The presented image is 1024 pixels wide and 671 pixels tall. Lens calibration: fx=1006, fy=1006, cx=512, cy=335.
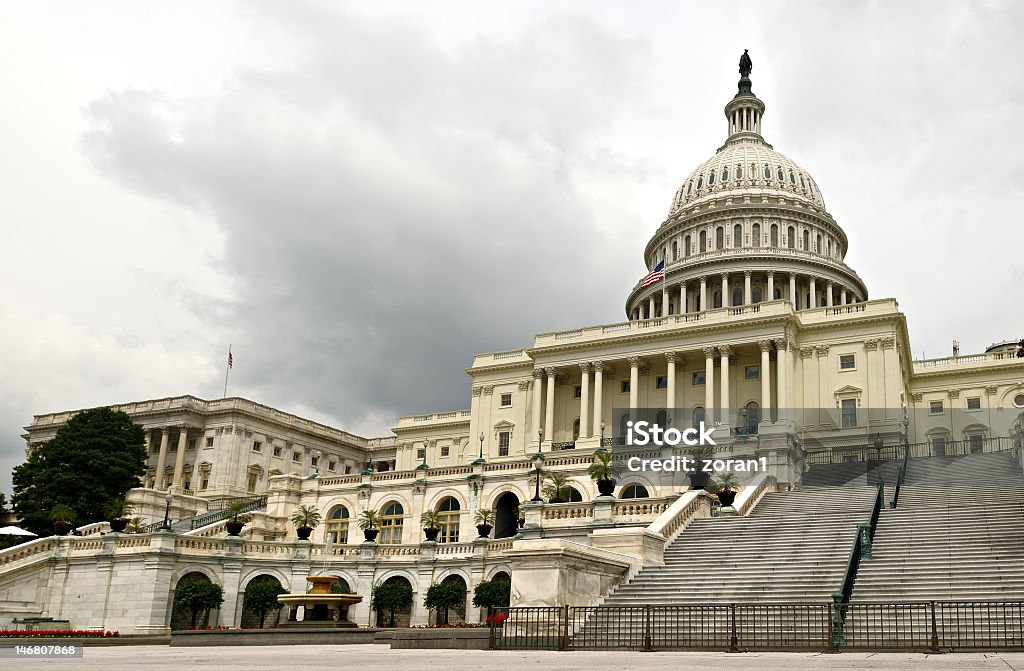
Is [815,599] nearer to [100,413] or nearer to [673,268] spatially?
[100,413]

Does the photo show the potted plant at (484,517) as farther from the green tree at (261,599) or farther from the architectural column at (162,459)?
the architectural column at (162,459)

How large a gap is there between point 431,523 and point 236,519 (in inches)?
448

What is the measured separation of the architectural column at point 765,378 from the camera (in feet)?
247

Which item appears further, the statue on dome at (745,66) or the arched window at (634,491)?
the statue on dome at (745,66)

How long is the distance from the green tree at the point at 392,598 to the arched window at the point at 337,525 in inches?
480

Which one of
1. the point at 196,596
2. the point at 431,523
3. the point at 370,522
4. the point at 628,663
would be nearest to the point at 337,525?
the point at 370,522

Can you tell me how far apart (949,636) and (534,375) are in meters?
65.8

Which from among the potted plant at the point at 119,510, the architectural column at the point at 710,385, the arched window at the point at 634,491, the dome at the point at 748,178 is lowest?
the potted plant at the point at 119,510

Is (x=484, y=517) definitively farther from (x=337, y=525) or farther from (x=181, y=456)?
(x=181, y=456)

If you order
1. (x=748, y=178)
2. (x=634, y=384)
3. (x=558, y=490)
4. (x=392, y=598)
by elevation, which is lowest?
(x=392, y=598)

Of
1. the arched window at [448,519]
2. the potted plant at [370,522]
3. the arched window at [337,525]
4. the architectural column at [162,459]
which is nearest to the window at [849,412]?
the arched window at [448,519]

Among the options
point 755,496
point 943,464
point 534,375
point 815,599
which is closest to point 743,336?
point 534,375

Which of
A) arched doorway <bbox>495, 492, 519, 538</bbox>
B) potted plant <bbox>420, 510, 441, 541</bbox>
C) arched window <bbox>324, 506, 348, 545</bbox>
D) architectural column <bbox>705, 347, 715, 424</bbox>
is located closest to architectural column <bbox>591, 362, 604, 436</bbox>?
architectural column <bbox>705, 347, 715, 424</bbox>

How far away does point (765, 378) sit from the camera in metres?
76.4
